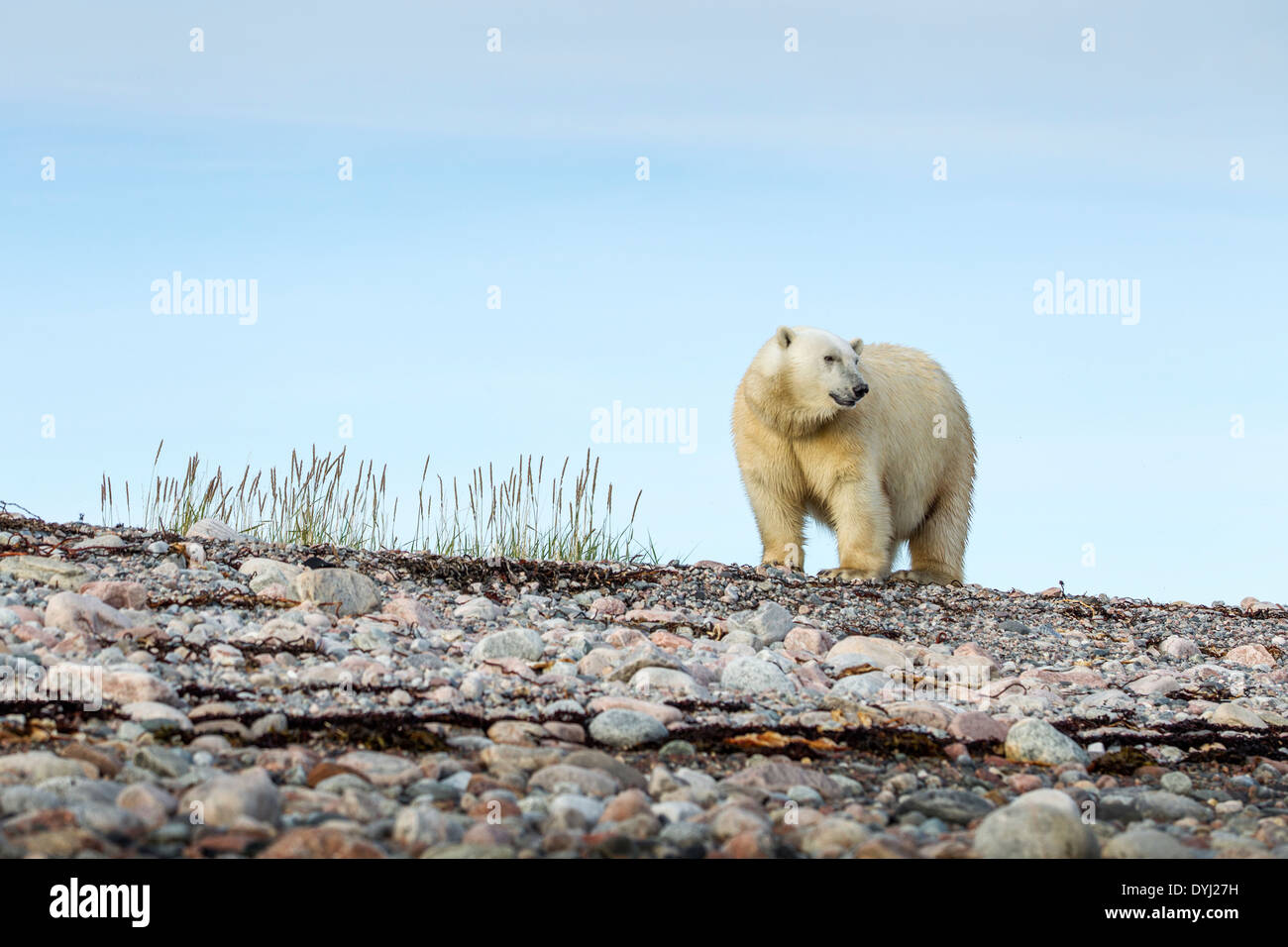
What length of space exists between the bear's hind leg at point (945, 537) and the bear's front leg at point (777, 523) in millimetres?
1273

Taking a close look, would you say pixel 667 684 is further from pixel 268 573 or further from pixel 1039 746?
pixel 268 573

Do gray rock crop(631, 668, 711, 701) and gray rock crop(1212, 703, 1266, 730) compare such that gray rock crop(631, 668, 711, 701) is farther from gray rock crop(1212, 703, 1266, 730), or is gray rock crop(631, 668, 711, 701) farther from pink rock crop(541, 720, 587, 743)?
gray rock crop(1212, 703, 1266, 730)

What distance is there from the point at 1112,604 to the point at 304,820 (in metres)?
7.69

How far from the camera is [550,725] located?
3.57 meters

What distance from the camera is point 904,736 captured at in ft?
12.8

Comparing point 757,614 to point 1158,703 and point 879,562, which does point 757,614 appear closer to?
Result: point 1158,703

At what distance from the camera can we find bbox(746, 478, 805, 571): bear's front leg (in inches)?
348

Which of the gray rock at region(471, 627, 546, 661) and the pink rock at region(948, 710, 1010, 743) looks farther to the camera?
the gray rock at region(471, 627, 546, 661)

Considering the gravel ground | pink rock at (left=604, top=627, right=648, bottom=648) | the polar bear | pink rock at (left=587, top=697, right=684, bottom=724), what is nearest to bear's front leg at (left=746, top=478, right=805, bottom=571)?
the polar bear

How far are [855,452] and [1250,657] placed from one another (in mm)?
2779

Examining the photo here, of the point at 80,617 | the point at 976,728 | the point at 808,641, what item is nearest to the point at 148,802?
the point at 80,617

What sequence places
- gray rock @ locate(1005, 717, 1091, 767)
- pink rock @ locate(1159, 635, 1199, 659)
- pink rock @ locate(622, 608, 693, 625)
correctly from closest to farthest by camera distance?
gray rock @ locate(1005, 717, 1091, 767) < pink rock @ locate(622, 608, 693, 625) < pink rock @ locate(1159, 635, 1199, 659)

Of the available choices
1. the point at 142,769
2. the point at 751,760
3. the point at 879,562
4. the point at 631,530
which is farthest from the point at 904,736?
the point at 631,530

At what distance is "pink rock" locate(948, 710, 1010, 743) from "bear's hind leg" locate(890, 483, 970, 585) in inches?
217
